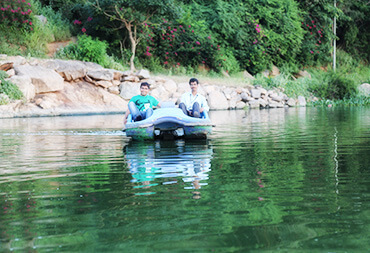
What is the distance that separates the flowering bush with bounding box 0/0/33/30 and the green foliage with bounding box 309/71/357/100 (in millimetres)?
16379

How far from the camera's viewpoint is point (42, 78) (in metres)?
21.0

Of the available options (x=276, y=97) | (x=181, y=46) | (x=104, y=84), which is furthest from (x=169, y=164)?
(x=276, y=97)

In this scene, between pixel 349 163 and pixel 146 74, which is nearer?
pixel 349 163

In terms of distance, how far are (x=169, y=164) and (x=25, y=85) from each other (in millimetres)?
14466

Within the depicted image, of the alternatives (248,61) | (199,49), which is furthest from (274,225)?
(248,61)

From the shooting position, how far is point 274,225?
149 inches

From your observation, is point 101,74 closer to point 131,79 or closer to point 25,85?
point 131,79

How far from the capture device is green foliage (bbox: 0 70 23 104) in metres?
19.8

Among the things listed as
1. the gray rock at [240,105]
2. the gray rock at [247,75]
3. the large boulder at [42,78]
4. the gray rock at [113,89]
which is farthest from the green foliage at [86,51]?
the gray rock at [247,75]

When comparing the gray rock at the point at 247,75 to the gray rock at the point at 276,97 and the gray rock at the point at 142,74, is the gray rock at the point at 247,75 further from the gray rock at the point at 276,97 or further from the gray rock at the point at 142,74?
the gray rock at the point at 142,74

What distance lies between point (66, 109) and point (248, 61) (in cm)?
1297

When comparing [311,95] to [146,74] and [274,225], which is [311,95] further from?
[274,225]

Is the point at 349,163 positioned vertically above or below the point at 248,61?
below

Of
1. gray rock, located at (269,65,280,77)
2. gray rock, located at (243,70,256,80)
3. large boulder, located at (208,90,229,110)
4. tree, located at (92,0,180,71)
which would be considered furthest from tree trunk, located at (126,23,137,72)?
gray rock, located at (269,65,280,77)
